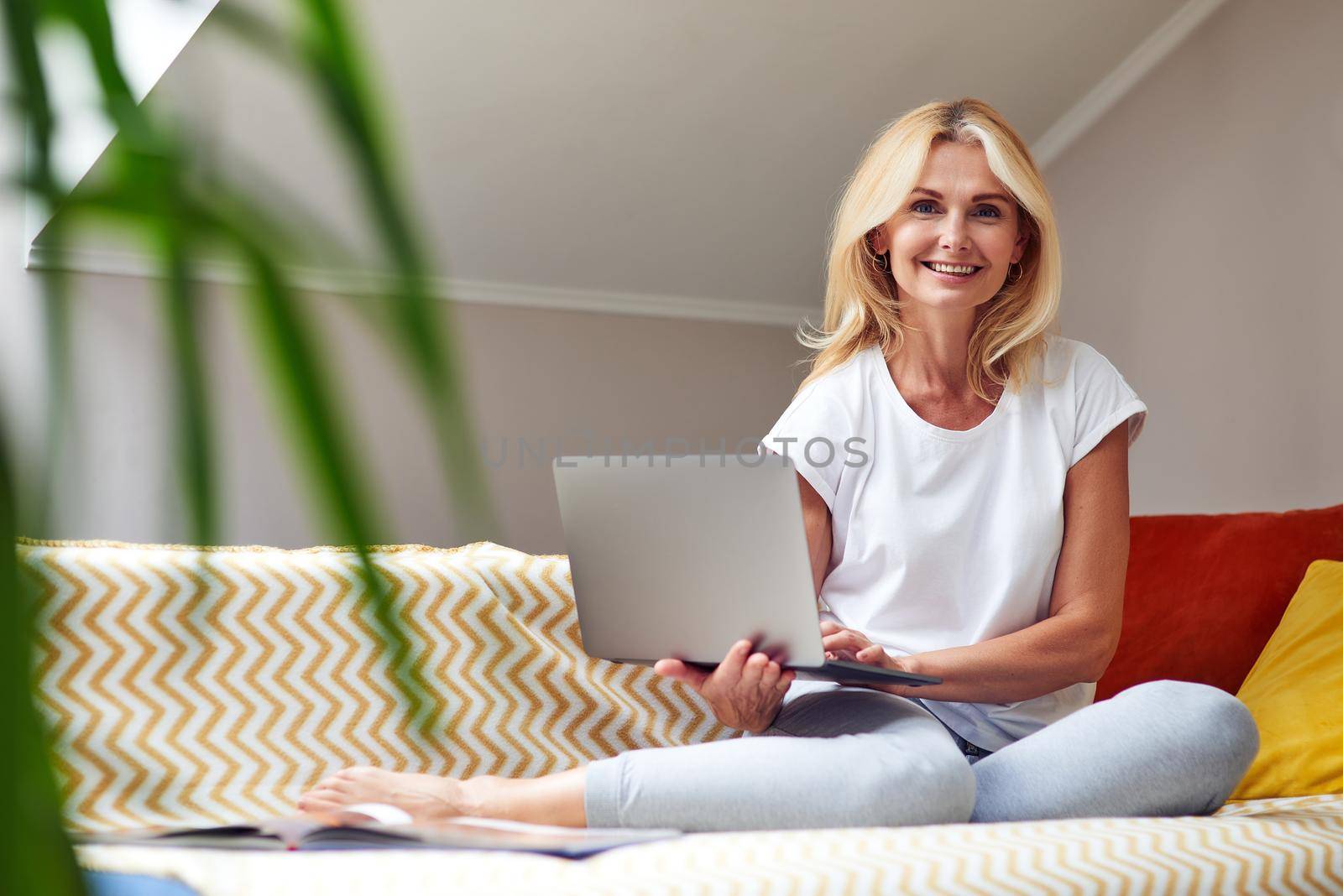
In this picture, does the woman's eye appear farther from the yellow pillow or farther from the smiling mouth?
the yellow pillow

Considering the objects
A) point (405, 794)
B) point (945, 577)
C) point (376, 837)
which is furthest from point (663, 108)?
point (376, 837)

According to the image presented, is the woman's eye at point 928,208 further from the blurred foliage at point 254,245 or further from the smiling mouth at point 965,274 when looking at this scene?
the blurred foliage at point 254,245

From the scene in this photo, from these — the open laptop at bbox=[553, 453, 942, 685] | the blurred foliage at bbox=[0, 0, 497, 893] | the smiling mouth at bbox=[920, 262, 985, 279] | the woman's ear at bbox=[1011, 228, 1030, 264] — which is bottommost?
the blurred foliage at bbox=[0, 0, 497, 893]

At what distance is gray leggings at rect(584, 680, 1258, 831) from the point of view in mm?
1125

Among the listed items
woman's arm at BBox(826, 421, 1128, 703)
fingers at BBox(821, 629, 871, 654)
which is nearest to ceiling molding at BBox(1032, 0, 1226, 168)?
woman's arm at BBox(826, 421, 1128, 703)

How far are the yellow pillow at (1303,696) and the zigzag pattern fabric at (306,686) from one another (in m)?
0.72

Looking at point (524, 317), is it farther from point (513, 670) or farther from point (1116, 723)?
point (1116, 723)

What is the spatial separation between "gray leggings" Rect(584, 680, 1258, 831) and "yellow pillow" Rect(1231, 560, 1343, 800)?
38cm

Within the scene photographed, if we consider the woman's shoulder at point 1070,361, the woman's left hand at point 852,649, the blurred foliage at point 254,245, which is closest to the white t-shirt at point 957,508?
the woman's shoulder at point 1070,361

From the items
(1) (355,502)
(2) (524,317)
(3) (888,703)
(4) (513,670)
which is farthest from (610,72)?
(1) (355,502)

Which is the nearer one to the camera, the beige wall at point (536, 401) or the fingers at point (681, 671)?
the fingers at point (681, 671)

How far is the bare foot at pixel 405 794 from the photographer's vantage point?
1.16m

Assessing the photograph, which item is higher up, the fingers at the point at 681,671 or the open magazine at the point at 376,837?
the fingers at the point at 681,671

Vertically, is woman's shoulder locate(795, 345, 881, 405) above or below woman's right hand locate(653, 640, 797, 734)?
above
